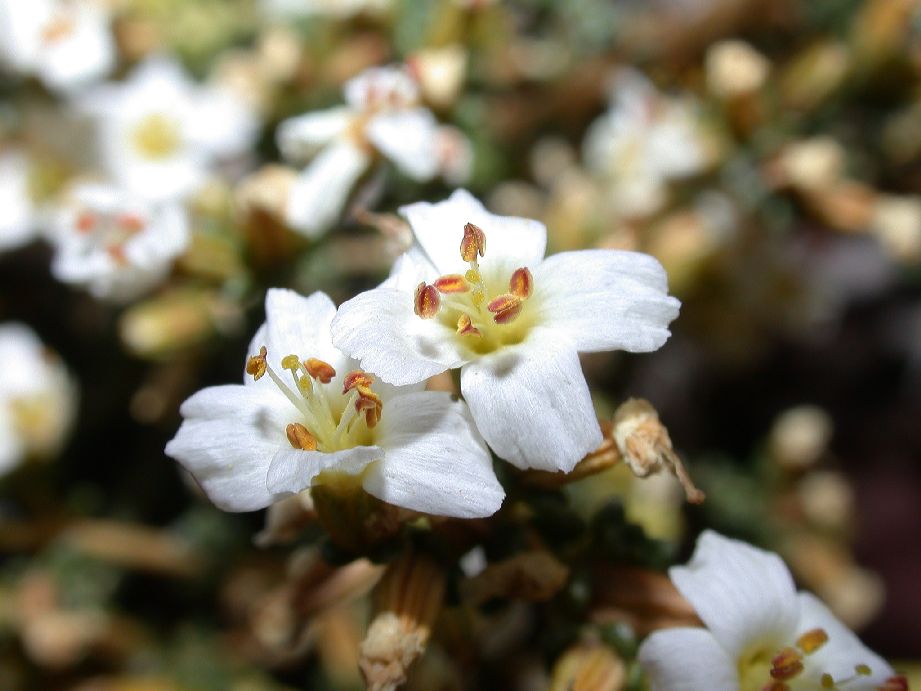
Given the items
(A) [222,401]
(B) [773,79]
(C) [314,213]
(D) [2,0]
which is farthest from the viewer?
(B) [773,79]

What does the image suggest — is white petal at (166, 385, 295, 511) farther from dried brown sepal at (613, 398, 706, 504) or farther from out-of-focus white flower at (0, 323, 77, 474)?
out-of-focus white flower at (0, 323, 77, 474)

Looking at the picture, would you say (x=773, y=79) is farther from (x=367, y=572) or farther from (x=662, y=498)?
(x=367, y=572)

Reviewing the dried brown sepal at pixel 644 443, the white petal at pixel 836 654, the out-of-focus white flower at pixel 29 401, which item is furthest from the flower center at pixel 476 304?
the out-of-focus white flower at pixel 29 401

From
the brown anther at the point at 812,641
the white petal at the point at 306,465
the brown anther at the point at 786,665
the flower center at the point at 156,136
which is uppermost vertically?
the white petal at the point at 306,465

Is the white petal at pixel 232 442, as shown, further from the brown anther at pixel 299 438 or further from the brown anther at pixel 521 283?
the brown anther at pixel 521 283

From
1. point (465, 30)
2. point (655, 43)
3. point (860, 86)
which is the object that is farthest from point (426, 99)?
point (860, 86)
